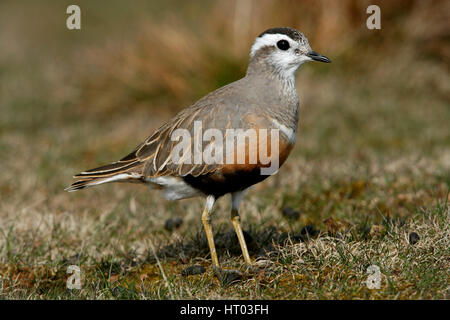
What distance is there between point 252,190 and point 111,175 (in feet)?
8.29

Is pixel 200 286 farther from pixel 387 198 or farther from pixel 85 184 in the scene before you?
pixel 387 198

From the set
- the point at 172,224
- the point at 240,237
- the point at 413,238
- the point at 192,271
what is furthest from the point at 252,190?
the point at 413,238

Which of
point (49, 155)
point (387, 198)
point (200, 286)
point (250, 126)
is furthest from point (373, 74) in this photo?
point (200, 286)

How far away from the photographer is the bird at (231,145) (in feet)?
14.9

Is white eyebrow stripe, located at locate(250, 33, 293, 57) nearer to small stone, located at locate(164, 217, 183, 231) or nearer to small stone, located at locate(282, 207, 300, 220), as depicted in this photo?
small stone, located at locate(282, 207, 300, 220)

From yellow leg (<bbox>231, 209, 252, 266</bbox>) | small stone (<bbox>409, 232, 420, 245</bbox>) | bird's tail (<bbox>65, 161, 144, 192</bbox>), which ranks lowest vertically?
yellow leg (<bbox>231, 209, 252, 266</bbox>)

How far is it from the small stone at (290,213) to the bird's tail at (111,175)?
174cm

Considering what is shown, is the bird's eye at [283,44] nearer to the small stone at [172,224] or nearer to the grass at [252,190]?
the grass at [252,190]

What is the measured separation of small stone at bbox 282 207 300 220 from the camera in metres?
6.04

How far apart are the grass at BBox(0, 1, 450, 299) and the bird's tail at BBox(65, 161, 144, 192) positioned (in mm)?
675

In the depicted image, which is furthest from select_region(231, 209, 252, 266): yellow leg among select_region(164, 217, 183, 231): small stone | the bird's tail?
select_region(164, 217, 183, 231): small stone

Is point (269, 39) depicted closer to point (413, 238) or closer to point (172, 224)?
point (413, 238)

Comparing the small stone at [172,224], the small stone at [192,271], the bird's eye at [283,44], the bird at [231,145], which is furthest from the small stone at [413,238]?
the small stone at [172,224]
